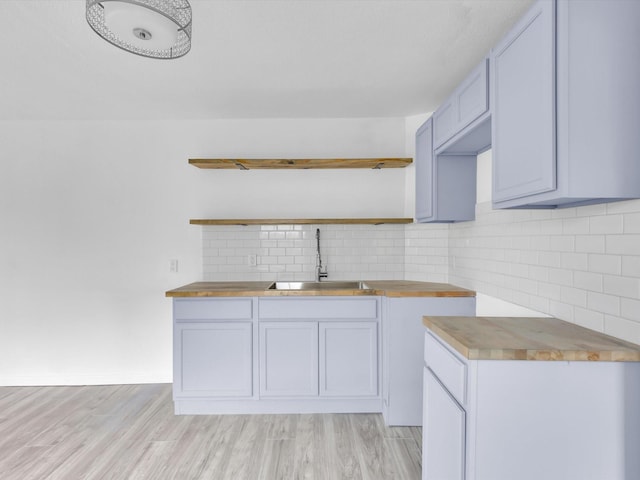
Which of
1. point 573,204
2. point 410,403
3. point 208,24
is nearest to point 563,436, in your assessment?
point 573,204

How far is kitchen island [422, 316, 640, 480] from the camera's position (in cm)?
127

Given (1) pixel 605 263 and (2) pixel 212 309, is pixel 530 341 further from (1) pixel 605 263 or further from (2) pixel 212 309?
(2) pixel 212 309

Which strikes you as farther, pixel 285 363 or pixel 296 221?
pixel 296 221

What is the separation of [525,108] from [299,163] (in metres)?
1.90

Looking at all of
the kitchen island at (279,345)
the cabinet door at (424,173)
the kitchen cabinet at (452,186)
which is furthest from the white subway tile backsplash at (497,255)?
the kitchen island at (279,345)

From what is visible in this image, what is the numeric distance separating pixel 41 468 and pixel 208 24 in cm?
269

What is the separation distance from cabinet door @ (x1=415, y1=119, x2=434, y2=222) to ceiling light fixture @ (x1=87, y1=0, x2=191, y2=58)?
1812 millimetres

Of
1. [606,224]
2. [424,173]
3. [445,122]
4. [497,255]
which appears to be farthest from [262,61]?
[606,224]

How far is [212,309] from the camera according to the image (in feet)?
9.14

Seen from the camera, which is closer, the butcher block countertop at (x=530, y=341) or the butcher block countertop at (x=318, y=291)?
the butcher block countertop at (x=530, y=341)

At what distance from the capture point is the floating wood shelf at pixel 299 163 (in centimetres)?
305

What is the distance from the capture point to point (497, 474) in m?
1.31

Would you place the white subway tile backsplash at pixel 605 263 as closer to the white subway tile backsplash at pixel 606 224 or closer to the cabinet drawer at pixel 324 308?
the white subway tile backsplash at pixel 606 224

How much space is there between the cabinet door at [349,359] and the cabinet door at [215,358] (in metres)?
0.56
